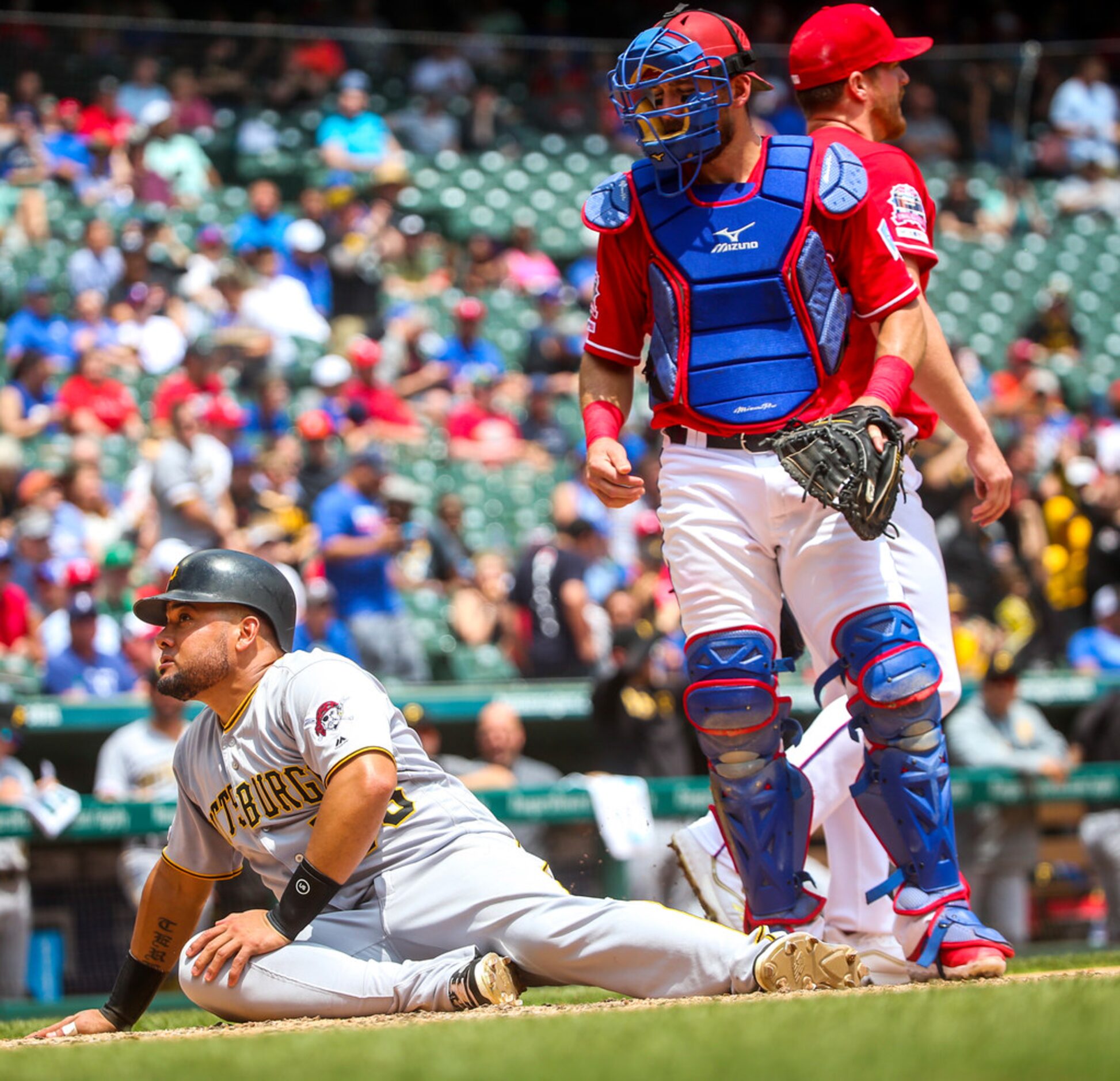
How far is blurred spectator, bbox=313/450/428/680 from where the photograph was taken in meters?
8.88

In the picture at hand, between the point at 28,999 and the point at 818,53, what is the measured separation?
4.78 m

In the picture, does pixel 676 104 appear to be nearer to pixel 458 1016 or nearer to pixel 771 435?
pixel 771 435

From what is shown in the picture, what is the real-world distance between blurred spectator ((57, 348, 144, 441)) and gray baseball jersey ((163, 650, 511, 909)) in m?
6.52

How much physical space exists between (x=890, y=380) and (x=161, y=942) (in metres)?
2.22

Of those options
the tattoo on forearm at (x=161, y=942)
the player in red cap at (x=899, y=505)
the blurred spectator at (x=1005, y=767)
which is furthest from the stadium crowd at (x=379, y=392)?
the tattoo on forearm at (x=161, y=942)

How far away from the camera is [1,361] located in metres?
10.5

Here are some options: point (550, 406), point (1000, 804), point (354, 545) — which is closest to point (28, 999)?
point (354, 545)

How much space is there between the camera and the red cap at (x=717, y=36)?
13.3 ft

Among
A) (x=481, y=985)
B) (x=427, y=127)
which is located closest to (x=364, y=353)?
(x=427, y=127)

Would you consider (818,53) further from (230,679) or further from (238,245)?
(238,245)

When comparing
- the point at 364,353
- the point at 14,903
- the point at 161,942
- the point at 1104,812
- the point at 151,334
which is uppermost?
the point at 151,334

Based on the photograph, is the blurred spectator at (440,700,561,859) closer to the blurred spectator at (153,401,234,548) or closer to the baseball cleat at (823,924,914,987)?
the blurred spectator at (153,401,234,548)

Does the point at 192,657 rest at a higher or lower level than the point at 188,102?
lower

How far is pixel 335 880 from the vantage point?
351 cm
